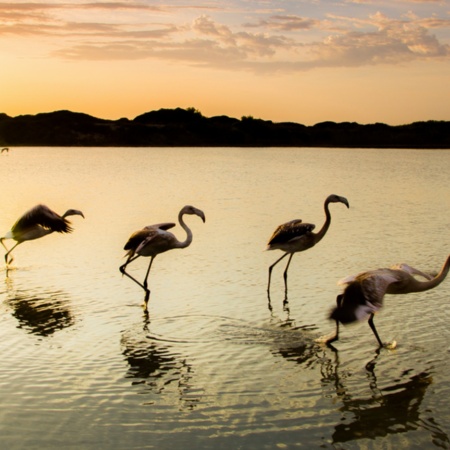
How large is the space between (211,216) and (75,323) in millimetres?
14083

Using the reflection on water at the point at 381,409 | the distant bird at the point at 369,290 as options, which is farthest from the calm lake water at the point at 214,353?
the distant bird at the point at 369,290

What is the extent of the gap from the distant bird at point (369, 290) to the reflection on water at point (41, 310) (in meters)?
3.86

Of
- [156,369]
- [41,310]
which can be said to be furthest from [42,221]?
[156,369]

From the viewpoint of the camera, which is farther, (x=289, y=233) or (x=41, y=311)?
(x=289, y=233)

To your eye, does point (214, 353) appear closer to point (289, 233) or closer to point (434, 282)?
point (434, 282)

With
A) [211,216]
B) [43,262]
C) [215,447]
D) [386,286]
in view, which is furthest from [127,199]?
[215,447]

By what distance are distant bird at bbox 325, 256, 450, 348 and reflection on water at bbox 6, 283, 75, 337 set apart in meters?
3.86

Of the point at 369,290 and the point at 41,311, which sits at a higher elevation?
the point at 369,290

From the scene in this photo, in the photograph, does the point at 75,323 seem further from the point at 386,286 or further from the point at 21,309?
the point at 386,286

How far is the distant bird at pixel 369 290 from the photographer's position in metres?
8.77

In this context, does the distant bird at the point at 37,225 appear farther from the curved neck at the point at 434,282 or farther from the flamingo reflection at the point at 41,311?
the curved neck at the point at 434,282

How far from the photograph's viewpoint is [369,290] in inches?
357

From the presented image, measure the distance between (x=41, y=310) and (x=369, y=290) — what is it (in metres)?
5.32

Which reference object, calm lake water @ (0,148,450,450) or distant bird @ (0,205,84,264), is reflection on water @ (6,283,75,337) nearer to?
calm lake water @ (0,148,450,450)
